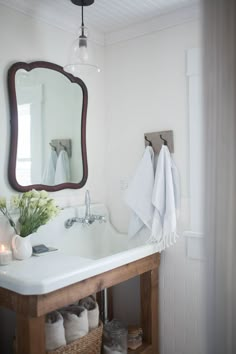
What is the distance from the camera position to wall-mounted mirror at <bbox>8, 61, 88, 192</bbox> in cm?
188

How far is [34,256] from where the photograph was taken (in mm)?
1748

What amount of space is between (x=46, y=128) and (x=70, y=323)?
1.15 m

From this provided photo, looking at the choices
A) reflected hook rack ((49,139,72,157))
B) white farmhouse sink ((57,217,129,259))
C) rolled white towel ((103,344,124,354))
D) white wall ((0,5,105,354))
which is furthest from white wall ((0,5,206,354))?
rolled white towel ((103,344,124,354))

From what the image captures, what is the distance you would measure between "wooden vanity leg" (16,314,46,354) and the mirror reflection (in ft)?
2.69

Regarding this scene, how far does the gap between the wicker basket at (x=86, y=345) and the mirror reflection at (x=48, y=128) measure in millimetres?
915

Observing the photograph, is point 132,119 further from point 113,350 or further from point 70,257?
point 113,350

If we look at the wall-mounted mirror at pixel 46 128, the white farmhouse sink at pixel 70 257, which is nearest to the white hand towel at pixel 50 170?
the wall-mounted mirror at pixel 46 128

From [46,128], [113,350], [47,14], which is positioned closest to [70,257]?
[113,350]

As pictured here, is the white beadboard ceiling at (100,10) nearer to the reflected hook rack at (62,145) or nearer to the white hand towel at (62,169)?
the reflected hook rack at (62,145)

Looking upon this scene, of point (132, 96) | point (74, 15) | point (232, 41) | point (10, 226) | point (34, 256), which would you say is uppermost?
point (74, 15)

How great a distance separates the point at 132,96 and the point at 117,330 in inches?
63.7

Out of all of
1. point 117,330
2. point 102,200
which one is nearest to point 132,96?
point 102,200

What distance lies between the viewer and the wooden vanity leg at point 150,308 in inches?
82.0

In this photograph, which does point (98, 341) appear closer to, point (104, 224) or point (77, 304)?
point (77, 304)
